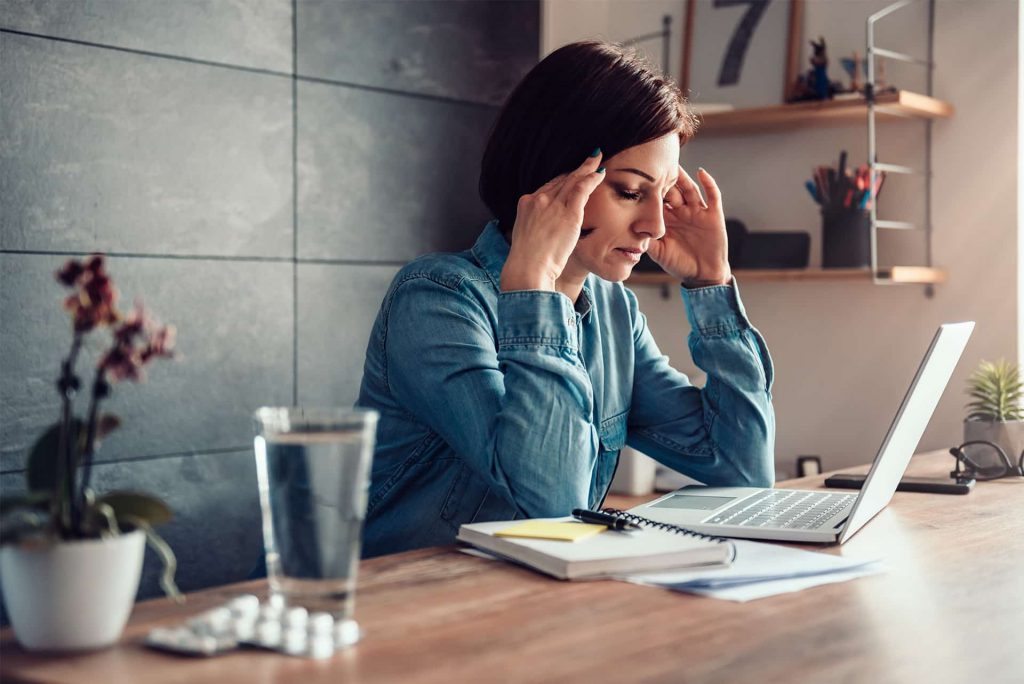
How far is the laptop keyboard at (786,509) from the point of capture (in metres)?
1.35

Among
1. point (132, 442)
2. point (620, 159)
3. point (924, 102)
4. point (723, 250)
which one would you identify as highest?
point (924, 102)

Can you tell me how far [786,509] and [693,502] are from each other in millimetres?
115

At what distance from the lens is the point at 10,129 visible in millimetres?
2277

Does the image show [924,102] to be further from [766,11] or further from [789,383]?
[789,383]

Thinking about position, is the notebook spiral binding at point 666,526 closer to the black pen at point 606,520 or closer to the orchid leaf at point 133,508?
the black pen at point 606,520

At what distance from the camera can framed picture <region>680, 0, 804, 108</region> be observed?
2.91m

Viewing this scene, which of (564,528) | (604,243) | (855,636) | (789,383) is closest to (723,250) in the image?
(604,243)

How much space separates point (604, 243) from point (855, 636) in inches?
33.2

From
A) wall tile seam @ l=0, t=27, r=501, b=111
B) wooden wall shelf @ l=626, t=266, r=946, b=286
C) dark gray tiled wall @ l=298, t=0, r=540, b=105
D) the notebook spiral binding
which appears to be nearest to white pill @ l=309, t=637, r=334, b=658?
the notebook spiral binding

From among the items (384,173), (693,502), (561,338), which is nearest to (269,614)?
(561,338)

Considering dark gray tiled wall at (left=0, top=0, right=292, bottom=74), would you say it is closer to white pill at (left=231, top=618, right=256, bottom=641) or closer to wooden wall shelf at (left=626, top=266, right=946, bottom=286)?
wooden wall shelf at (left=626, top=266, right=946, bottom=286)

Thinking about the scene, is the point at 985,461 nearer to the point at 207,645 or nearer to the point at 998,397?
the point at 998,397

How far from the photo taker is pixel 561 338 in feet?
4.61

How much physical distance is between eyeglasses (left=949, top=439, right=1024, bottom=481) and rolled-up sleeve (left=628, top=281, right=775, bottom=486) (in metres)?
0.36
